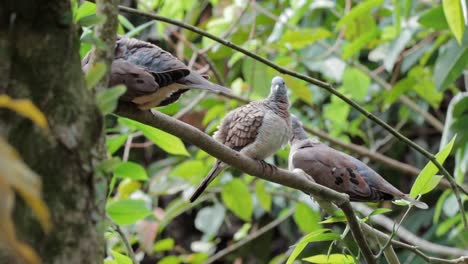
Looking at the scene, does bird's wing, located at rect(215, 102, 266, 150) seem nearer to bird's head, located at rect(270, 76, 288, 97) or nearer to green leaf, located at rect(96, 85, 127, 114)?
bird's head, located at rect(270, 76, 288, 97)

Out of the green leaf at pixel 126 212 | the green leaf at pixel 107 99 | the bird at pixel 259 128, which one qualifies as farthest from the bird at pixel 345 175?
the green leaf at pixel 107 99

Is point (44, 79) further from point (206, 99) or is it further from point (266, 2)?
point (266, 2)

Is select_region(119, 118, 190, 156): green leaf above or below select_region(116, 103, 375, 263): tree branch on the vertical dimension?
below

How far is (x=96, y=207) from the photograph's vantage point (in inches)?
26.5

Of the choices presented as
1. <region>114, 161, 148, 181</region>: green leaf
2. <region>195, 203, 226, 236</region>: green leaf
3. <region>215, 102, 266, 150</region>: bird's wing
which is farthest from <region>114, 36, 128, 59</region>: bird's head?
<region>195, 203, 226, 236</region>: green leaf

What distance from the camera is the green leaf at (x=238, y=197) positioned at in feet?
9.85

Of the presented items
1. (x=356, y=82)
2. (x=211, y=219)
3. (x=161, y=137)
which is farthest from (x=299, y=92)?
(x=161, y=137)

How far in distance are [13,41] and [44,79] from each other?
39 mm

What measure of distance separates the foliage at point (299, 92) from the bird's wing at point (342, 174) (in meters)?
0.15

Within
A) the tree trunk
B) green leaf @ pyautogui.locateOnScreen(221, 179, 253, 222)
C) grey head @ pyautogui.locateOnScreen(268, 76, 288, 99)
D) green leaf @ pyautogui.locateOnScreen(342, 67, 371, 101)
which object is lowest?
green leaf @ pyautogui.locateOnScreen(221, 179, 253, 222)

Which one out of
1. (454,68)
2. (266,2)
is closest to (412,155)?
(266,2)

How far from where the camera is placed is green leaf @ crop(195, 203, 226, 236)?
348 centimetres

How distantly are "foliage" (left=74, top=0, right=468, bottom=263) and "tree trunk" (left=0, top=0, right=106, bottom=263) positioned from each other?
1.17 m

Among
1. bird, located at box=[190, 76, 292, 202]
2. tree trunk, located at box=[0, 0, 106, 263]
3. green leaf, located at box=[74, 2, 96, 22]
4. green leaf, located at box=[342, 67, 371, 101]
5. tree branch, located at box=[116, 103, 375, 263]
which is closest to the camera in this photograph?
tree trunk, located at box=[0, 0, 106, 263]
